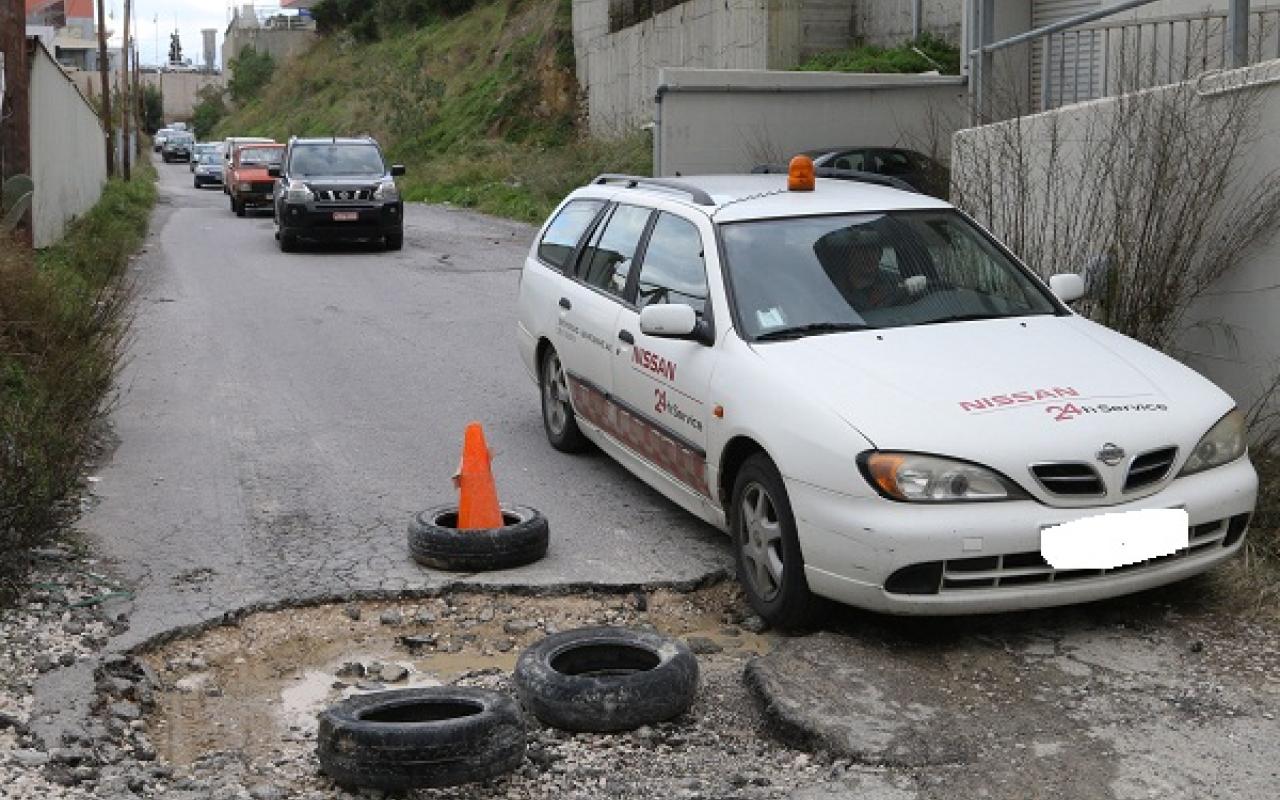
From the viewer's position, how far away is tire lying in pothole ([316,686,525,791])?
4.69m

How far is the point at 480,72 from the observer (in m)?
53.2

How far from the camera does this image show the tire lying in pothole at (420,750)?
4.69 meters

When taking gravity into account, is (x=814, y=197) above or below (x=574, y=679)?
above

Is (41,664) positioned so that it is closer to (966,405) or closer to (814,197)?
(966,405)

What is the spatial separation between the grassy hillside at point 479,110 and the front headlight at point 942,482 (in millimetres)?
24099

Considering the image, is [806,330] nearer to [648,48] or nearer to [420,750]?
[420,750]

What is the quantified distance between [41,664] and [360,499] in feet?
8.69

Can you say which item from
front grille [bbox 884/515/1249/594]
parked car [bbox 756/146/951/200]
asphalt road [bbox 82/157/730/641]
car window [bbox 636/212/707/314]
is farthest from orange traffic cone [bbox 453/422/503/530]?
parked car [bbox 756/146/951/200]

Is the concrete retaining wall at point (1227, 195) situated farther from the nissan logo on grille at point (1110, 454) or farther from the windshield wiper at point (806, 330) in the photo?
the nissan logo on grille at point (1110, 454)

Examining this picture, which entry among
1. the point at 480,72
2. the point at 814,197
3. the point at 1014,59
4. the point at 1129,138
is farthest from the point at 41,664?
the point at 480,72

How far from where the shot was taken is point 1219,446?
6.01 m

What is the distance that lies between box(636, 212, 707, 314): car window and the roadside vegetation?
2777mm

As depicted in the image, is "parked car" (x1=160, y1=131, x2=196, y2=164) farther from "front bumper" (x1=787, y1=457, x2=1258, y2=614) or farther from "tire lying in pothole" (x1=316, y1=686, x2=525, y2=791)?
"tire lying in pothole" (x1=316, y1=686, x2=525, y2=791)

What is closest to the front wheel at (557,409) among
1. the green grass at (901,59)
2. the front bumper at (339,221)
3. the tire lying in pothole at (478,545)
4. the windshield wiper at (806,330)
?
the tire lying in pothole at (478,545)
